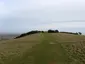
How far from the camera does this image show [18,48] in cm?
3734

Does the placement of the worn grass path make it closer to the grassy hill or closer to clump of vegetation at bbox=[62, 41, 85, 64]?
the grassy hill

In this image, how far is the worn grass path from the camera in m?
30.3

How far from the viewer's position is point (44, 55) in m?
32.9

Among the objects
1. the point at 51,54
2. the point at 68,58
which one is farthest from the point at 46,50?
the point at 68,58

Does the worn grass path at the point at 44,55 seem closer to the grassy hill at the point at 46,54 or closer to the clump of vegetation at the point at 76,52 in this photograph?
the grassy hill at the point at 46,54

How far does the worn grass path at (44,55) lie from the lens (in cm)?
3031

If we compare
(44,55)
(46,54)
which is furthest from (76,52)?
(44,55)

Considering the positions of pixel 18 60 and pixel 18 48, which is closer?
pixel 18 60

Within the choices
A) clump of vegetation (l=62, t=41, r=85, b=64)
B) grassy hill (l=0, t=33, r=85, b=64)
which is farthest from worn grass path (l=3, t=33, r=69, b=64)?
clump of vegetation (l=62, t=41, r=85, b=64)

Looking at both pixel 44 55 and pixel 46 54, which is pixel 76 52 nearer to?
pixel 46 54

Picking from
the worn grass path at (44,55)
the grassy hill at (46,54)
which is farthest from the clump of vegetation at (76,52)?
the worn grass path at (44,55)

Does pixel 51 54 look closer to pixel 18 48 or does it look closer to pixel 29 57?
pixel 29 57

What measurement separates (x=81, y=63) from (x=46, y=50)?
656 centimetres

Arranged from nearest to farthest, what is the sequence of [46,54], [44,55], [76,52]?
[44,55] < [46,54] < [76,52]
